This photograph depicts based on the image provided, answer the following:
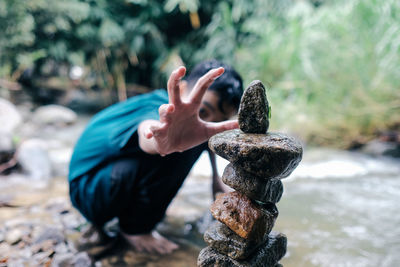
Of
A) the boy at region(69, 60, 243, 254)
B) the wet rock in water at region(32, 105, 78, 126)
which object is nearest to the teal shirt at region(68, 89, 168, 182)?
the boy at region(69, 60, 243, 254)

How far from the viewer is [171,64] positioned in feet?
26.9

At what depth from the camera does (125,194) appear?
157 centimetres

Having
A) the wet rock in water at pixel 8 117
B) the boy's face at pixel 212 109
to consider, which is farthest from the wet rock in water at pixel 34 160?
the boy's face at pixel 212 109

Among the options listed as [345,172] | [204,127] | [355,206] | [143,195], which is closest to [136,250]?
[143,195]

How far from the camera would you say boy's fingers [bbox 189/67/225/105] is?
112 centimetres

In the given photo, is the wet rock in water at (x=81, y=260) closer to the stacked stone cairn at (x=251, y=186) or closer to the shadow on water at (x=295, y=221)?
the shadow on water at (x=295, y=221)

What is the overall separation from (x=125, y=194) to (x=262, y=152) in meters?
0.97

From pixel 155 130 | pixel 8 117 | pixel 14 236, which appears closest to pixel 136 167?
pixel 155 130

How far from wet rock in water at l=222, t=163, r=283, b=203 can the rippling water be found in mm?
703

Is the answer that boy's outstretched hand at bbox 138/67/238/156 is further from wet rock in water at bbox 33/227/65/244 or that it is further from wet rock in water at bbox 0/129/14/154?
wet rock in water at bbox 0/129/14/154

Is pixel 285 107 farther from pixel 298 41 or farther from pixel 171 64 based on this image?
pixel 171 64

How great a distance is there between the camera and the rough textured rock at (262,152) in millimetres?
893

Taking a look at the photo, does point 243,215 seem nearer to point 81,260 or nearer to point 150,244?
point 150,244

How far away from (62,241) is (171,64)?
23.3 ft
